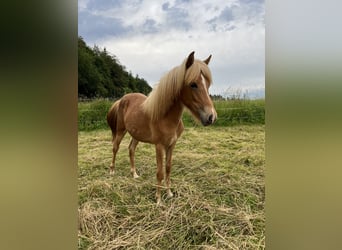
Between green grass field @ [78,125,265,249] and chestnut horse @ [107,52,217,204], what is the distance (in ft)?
0.11

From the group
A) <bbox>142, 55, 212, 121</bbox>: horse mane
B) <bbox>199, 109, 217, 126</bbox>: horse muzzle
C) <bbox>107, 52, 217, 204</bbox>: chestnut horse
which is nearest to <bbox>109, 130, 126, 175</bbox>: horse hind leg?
<bbox>107, 52, 217, 204</bbox>: chestnut horse

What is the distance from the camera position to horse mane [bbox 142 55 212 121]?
1401mm

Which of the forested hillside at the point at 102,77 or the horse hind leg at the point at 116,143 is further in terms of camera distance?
the horse hind leg at the point at 116,143

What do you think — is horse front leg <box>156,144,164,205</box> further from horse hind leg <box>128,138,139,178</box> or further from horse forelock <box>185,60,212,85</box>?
horse forelock <box>185,60,212,85</box>

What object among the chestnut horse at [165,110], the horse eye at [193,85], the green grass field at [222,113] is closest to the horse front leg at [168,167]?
the chestnut horse at [165,110]

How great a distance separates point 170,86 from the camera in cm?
143

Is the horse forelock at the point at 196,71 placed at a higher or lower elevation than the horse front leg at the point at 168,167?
higher

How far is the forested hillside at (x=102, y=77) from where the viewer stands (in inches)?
52.6

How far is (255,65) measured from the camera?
1.43 meters

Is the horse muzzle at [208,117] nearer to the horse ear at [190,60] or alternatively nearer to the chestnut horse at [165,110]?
the chestnut horse at [165,110]

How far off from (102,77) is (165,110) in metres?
0.32

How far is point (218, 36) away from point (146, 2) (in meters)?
0.36

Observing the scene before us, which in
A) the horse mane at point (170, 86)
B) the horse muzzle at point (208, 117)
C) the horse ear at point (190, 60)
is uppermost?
the horse ear at point (190, 60)
